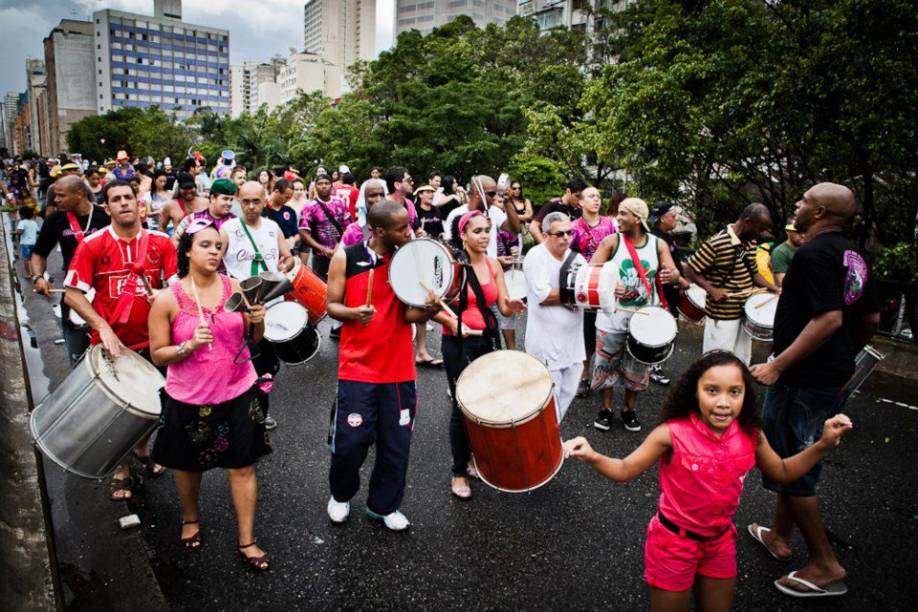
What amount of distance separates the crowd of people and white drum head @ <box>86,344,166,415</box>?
0.28ft

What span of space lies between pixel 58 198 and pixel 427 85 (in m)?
20.5

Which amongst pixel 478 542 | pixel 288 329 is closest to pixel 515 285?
pixel 288 329

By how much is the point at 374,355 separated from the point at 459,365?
85 centimetres

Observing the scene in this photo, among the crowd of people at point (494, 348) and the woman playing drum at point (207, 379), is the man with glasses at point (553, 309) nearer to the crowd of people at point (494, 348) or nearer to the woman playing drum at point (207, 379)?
the crowd of people at point (494, 348)

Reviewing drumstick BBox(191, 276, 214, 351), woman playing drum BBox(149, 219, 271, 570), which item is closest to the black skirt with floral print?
woman playing drum BBox(149, 219, 271, 570)

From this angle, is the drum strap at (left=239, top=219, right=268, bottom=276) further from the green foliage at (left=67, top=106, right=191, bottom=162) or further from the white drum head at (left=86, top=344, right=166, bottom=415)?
the green foliage at (left=67, top=106, right=191, bottom=162)

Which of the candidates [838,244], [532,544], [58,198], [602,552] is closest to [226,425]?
[532,544]

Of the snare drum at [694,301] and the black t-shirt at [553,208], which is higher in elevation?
the black t-shirt at [553,208]

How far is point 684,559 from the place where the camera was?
2.54 meters

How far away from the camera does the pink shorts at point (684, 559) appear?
2.55 metres

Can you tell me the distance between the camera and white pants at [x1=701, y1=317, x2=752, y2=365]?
5.41 meters

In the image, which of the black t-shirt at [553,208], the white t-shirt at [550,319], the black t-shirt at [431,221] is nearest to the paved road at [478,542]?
the white t-shirt at [550,319]

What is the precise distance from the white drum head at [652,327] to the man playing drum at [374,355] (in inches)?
83.3

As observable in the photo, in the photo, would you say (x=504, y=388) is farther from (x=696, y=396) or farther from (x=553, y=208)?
(x=553, y=208)
